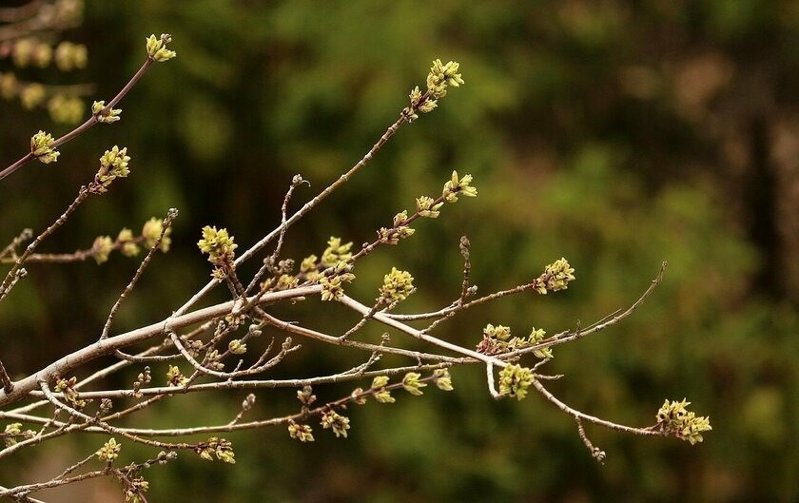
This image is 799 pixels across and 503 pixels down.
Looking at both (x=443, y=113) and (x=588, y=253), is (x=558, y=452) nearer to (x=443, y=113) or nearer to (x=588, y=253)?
(x=588, y=253)

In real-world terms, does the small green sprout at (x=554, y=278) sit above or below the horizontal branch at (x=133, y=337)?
above

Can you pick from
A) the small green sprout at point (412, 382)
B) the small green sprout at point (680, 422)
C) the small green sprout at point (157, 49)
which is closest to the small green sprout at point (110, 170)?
the small green sprout at point (157, 49)

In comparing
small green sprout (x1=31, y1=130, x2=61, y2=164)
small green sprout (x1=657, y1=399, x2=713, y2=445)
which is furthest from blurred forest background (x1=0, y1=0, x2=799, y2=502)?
small green sprout (x1=657, y1=399, x2=713, y2=445)

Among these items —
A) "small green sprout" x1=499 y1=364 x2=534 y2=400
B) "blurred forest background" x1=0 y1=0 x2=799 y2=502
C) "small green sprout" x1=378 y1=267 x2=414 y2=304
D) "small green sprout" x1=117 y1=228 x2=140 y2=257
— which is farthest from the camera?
"blurred forest background" x1=0 y1=0 x2=799 y2=502

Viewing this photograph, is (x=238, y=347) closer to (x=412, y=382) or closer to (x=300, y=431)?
(x=300, y=431)

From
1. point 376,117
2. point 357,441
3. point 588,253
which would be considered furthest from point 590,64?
point 357,441

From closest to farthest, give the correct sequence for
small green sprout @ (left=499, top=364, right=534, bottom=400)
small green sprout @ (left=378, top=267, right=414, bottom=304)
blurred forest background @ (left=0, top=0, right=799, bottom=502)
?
small green sprout @ (left=499, top=364, right=534, bottom=400) < small green sprout @ (left=378, top=267, right=414, bottom=304) < blurred forest background @ (left=0, top=0, right=799, bottom=502)

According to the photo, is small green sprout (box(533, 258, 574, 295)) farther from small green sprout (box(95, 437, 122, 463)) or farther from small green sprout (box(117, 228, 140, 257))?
small green sprout (box(117, 228, 140, 257))

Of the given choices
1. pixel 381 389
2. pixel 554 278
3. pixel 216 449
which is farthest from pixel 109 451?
pixel 554 278

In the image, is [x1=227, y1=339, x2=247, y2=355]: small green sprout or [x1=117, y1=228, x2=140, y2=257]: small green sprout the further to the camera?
[x1=117, y1=228, x2=140, y2=257]: small green sprout

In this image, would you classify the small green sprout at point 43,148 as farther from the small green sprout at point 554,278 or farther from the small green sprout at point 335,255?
the small green sprout at point 554,278
